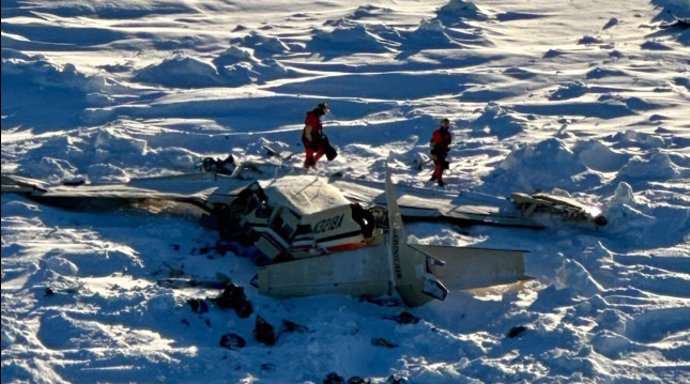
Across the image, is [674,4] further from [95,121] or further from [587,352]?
[587,352]

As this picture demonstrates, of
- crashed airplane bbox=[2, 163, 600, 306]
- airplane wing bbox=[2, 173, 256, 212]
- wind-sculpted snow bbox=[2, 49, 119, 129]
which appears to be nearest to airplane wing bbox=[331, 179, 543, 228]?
crashed airplane bbox=[2, 163, 600, 306]

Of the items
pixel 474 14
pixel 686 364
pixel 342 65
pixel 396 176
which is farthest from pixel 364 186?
pixel 474 14

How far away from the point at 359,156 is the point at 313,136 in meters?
1.41

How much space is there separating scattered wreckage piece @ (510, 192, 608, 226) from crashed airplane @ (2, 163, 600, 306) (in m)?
0.09

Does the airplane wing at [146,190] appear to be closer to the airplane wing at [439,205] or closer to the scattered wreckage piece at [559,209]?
the airplane wing at [439,205]

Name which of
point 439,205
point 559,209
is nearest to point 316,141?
point 439,205

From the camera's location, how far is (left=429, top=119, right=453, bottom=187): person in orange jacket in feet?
57.9

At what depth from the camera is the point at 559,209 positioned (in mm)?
16359

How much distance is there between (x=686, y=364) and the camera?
13.1 metres

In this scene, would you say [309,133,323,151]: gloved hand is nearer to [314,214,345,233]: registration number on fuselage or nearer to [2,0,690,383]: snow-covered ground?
[2,0,690,383]: snow-covered ground

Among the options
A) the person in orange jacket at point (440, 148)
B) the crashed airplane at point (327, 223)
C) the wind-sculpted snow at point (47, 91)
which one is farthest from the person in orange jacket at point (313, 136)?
the wind-sculpted snow at point (47, 91)

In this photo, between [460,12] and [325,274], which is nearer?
[325,274]

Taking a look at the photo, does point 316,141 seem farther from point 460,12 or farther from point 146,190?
point 460,12

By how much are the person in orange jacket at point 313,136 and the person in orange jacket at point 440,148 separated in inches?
60.1
